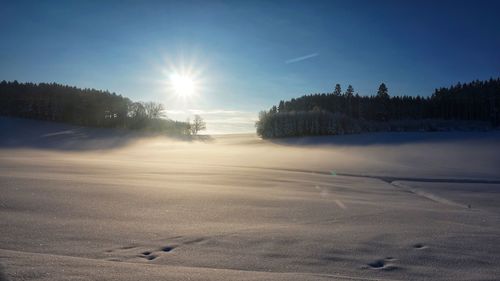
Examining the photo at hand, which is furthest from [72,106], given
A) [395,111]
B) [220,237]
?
[220,237]

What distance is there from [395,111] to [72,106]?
55.9 metres

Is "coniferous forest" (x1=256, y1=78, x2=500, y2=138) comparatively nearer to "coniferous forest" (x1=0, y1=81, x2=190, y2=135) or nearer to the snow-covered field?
"coniferous forest" (x1=0, y1=81, x2=190, y2=135)

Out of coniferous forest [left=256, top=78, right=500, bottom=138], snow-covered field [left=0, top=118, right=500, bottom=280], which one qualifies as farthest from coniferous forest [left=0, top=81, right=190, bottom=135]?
snow-covered field [left=0, top=118, right=500, bottom=280]

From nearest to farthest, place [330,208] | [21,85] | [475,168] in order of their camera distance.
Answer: [330,208], [475,168], [21,85]

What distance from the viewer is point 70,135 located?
52.8m

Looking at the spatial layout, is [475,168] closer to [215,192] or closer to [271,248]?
[215,192]

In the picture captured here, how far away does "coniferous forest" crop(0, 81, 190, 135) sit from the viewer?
6259 cm

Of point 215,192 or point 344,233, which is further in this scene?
point 215,192

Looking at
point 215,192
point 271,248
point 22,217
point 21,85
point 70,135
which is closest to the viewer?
point 271,248

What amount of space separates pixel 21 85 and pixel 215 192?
222 ft

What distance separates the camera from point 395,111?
66.1m

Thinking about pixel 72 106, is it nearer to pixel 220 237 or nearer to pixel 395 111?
pixel 395 111

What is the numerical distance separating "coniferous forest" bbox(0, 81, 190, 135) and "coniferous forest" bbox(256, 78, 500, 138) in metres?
22.5

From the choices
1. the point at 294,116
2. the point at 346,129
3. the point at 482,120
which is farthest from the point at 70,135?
the point at 482,120
